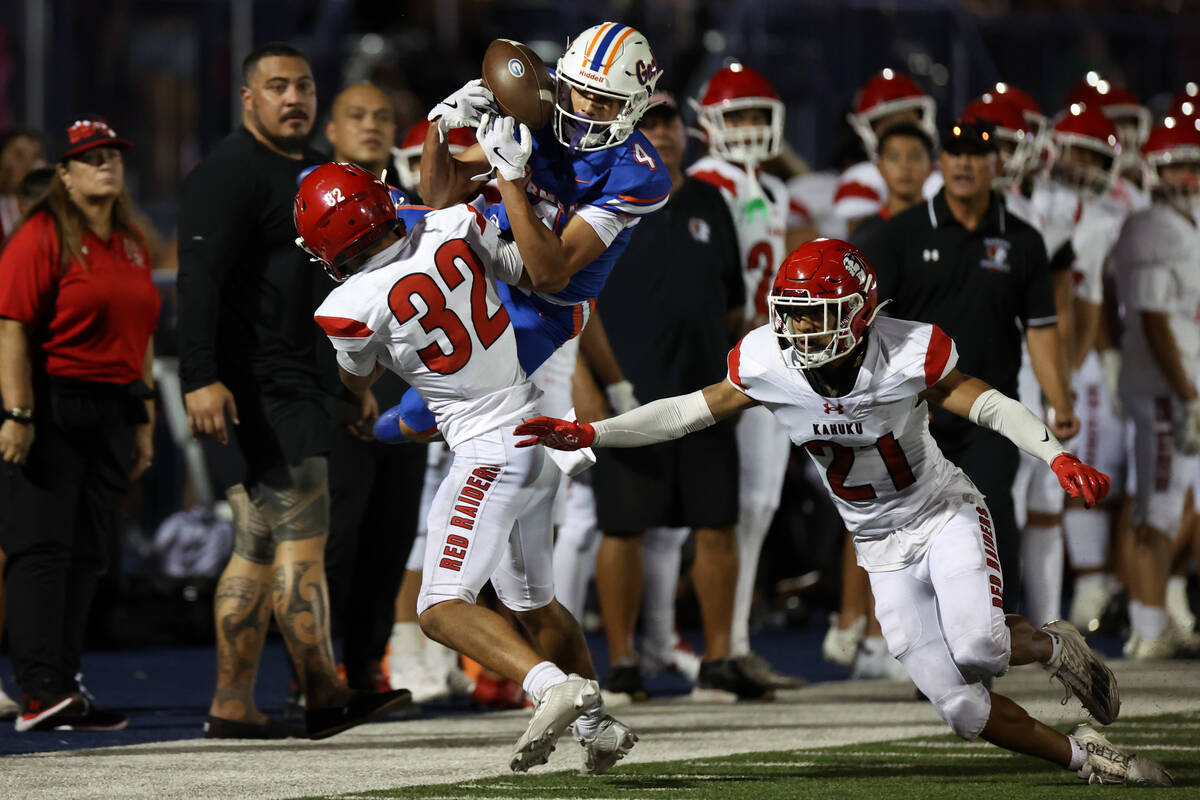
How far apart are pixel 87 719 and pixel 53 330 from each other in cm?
125

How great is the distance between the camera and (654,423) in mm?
4789

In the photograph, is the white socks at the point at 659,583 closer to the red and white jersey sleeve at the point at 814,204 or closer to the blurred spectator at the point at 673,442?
the blurred spectator at the point at 673,442

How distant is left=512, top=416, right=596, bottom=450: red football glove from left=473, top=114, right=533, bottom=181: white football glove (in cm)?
63

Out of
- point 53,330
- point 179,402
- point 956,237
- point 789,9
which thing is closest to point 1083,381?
point 956,237

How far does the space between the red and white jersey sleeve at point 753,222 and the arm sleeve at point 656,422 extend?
253 centimetres

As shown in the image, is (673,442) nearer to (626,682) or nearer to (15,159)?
(626,682)

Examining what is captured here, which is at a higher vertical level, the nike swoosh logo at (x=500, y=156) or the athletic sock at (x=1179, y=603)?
the nike swoosh logo at (x=500, y=156)

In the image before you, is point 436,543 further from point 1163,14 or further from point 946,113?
point 1163,14

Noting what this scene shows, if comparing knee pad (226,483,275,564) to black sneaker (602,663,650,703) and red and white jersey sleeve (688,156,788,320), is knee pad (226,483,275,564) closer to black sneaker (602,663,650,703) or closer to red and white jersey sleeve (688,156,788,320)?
black sneaker (602,663,650,703)

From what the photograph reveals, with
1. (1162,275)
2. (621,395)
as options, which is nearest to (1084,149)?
(1162,275)

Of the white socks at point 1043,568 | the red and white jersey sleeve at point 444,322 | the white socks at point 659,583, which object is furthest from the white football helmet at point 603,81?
the white socks at point 1043,568

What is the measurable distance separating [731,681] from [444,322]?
243cm

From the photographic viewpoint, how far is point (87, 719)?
19.6 ft

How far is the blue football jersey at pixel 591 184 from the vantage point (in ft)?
16.6
